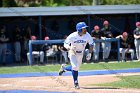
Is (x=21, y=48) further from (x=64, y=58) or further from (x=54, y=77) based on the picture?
(x=54, y=77)

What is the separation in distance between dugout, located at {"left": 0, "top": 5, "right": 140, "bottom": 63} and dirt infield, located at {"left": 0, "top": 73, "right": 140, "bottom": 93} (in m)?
6.27

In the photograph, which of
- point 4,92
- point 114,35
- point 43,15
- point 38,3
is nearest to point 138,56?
point 114,35

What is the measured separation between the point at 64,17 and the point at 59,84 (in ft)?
32.0

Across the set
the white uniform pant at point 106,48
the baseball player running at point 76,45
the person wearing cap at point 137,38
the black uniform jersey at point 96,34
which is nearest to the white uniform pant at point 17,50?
the black uniform jersey at point 96,34

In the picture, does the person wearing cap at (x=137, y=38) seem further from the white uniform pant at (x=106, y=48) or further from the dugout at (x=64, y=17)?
the dugout at (x=64, y=17)

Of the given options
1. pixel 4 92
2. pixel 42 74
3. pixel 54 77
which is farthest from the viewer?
pixel 42 74

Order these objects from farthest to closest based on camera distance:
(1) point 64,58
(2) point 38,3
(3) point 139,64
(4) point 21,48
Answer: (2) point 38,3
(4) point 21,48
(1) point 64,58
(3) point 139,64

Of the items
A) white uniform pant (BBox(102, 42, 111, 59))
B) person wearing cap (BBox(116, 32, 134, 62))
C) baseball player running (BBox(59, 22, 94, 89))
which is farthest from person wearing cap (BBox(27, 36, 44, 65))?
baseball player running (BBox(59, 22, 94, 89))

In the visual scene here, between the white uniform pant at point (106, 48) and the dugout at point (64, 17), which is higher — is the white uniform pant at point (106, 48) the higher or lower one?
the lower one

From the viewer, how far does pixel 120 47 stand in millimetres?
19609

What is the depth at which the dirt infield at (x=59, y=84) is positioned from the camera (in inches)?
434

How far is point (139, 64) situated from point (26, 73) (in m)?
4.89

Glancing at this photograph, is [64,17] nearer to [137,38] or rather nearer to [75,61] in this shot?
[137,38]

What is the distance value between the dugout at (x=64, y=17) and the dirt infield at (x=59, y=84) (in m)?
6.27
